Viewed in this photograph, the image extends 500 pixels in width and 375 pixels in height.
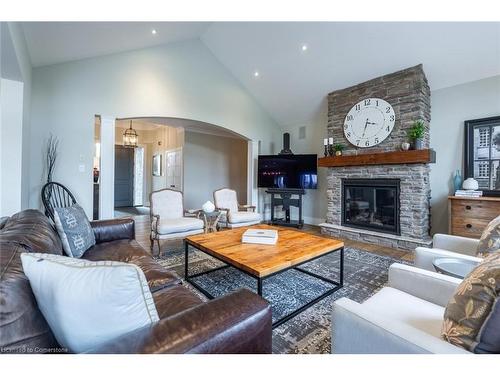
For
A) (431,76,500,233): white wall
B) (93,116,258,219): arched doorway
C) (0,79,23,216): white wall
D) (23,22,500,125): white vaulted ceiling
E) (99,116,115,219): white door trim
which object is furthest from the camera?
(93,116,258,219): arched doorway

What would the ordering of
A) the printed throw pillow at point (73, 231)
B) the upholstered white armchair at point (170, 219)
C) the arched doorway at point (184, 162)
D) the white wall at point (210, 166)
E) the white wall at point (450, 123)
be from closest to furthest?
the printed throw pillow at point (73, 231), the upholstered white armchair at point (170, 219), the white wall at point (450, 123), the arched doorway at point (184, 162), the white wall at point (210, 166)

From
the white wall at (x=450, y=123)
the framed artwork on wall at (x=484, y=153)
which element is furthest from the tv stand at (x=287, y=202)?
the framed artwork on wall at (x=484, y=153)

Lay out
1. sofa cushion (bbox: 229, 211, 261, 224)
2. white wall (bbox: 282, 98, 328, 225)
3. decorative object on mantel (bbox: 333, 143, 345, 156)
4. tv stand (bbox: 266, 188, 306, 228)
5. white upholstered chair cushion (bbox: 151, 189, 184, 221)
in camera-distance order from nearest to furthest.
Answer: white upholstered chair cushion (bbox: 151, 189, 184, 221) < sofa cushion (bbox: 229, 211, 261, 224) < decorative object on mantel (bbox: 333, 143, 345, 156) < tv stand (bbox: 266, 188, 306, 228) < white wall (bbox: 282, 98, 328, 225)

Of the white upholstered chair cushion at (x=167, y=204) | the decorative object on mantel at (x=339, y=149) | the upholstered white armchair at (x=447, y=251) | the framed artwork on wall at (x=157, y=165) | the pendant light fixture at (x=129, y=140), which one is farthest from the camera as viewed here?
the framed artwork on wall at (x=157, y=165)

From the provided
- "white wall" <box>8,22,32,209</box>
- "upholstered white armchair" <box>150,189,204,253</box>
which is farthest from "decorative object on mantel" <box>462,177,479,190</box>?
"white wall" <box>8,22,32,209</box>

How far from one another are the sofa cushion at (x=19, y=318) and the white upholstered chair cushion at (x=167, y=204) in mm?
2734

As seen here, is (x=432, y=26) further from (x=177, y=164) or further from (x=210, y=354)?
(x=177, y=164)

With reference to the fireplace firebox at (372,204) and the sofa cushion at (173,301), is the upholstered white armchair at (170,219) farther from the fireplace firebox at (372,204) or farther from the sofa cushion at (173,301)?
the fireplace firebox at (372,204)

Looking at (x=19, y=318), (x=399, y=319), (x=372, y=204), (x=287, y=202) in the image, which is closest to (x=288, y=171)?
(x=287, y=202)

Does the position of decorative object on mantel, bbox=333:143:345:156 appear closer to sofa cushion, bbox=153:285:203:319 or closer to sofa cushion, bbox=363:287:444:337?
sofa cushion, bbox=363:287:444:337

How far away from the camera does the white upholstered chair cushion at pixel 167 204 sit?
11.6 ft

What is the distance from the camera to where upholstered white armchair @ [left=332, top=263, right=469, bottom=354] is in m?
0.82

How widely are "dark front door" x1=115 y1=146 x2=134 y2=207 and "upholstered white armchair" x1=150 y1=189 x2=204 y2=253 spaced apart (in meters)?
5.46
